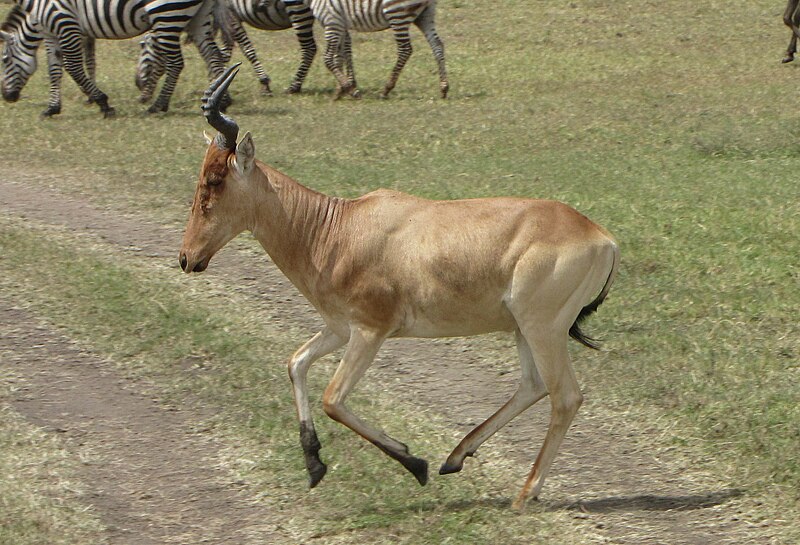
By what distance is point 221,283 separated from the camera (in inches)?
371

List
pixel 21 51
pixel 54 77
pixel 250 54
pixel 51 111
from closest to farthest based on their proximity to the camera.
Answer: pixel 51 111, pixel 54 77, pixel 21 51, pixel 250 54

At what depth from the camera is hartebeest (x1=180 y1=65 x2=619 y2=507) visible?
565 centimetres

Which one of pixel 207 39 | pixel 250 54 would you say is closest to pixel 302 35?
pixel 250 54

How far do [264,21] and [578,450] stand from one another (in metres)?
13.3

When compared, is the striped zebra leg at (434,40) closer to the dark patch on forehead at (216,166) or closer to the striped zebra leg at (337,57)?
the striped zebra leg at (337,57)

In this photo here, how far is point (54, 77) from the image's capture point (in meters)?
16.4

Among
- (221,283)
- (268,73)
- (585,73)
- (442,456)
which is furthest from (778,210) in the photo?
(268,73)

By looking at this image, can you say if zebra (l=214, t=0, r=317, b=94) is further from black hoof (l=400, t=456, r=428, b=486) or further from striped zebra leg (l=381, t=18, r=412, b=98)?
black hoof (l=400, t=456, r=428, b=486)

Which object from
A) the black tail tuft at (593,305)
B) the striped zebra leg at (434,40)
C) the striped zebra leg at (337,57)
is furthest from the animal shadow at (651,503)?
the striped zebra leg at (337,57)

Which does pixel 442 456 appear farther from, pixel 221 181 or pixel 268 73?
pixel 268 73

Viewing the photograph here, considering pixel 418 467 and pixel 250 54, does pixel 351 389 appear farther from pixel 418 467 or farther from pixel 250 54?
pixel 250 54

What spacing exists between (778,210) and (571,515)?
5.62m

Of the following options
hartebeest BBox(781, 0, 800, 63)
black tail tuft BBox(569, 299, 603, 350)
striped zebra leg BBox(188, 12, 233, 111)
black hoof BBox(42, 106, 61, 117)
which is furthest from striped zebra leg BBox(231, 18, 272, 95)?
black tail tuft BBox(569, 299, 603, 350)

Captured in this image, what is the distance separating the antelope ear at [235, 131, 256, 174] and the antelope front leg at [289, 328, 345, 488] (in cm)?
85
